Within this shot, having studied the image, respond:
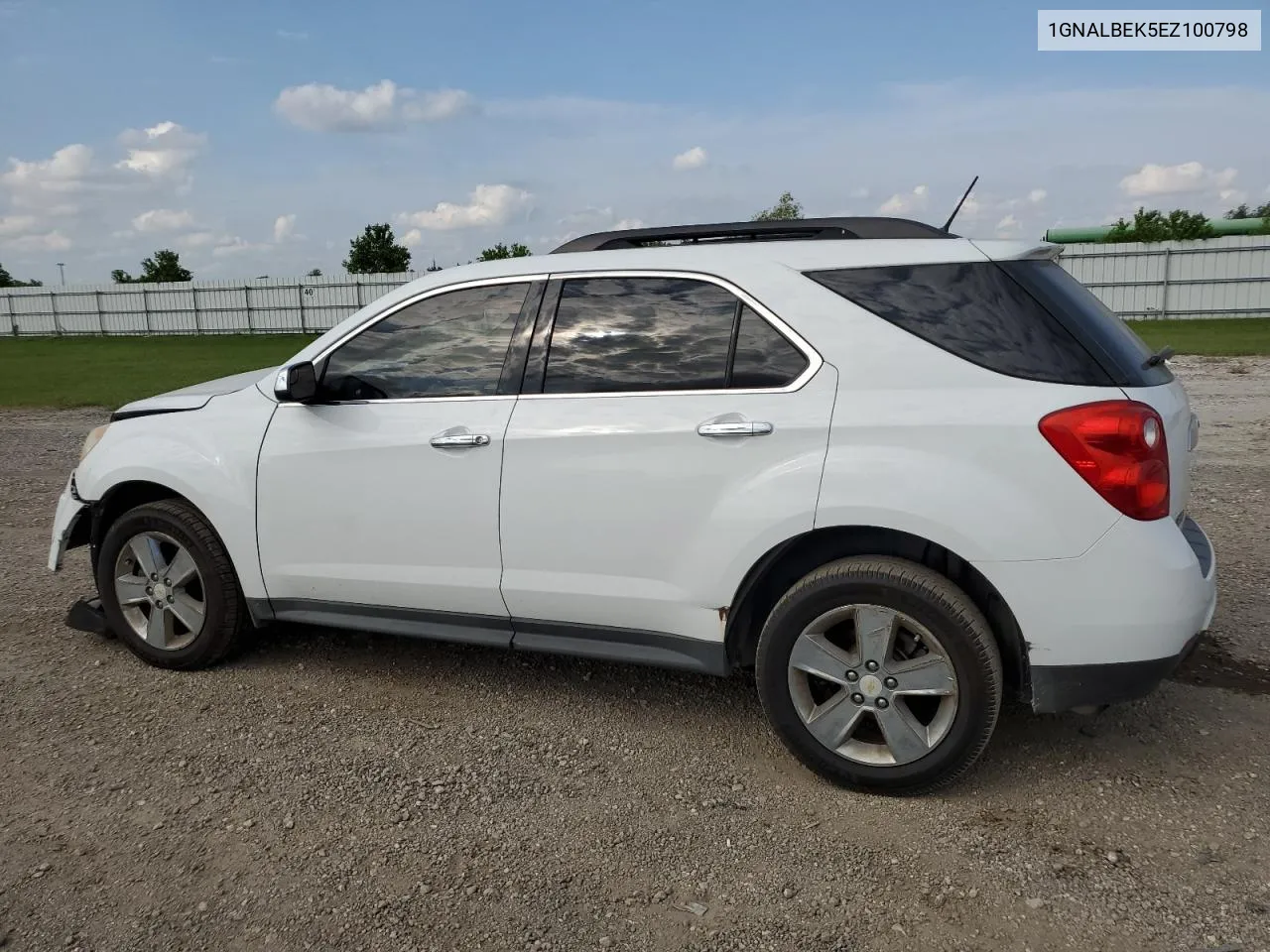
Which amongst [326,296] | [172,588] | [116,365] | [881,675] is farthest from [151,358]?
[881,675]

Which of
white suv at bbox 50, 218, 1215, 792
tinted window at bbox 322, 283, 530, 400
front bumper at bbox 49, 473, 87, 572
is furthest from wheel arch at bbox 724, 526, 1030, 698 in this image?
front bumper at bbox 49, 473, 87, 572

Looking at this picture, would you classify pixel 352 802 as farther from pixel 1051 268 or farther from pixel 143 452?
pixel 1051 268

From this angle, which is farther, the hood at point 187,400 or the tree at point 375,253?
the tree at point 375,253

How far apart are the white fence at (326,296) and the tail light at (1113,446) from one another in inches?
1138

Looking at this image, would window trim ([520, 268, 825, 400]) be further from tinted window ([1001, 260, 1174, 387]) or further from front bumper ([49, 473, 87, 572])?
front bumper ([49, 473, 87, 572])

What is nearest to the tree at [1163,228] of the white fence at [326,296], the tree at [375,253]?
the white fence at [326,296]

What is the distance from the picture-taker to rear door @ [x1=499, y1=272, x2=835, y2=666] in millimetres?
3256

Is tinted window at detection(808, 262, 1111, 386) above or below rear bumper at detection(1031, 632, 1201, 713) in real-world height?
above

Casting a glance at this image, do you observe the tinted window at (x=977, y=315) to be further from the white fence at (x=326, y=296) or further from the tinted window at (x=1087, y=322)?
the white fence at (x=326, y=296)

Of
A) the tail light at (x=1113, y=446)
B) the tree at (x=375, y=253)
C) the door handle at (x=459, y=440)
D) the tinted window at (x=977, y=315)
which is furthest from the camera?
the tree at (x=375, y=253)

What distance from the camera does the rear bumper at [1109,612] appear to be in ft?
9.55

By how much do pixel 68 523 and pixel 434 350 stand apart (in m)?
2.05

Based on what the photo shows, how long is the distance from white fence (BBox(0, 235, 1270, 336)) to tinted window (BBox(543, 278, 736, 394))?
2879cm

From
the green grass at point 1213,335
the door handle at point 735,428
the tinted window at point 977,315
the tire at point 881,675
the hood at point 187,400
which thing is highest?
the tinted window at point 977,315
